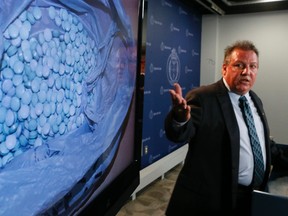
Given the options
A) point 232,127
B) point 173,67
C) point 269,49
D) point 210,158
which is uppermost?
point 269,49

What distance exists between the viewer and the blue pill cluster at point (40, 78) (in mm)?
476

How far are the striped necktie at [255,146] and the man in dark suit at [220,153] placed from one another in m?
0.02

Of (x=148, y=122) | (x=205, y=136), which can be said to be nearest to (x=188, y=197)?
(x=205, y=136)

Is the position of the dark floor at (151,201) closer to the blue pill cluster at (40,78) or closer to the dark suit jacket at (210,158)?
the dark suit jacket at (210,158)

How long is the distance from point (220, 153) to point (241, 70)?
0.54 m

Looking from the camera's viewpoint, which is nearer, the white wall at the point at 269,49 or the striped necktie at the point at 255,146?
the striped necktie at the point at 255,146

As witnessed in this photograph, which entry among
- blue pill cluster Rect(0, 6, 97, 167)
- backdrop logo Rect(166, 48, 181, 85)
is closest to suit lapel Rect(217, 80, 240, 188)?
blue pill cluster Rect(0, 6, 97, 167)

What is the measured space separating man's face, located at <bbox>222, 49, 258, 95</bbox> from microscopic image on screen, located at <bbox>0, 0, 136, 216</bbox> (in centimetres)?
113

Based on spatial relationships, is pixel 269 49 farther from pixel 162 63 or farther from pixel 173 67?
pixel 162 63

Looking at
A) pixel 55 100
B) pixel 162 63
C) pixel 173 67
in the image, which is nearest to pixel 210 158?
pixel 55 100

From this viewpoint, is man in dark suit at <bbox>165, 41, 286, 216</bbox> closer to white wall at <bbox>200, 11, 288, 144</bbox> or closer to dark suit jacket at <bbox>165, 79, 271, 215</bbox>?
dark suit jacket at <bbox>165, 79, 271, 215</bbox>

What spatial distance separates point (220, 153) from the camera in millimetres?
1748

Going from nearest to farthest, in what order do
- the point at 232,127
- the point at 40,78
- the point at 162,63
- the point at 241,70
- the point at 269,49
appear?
1. the point at 40,78
2. the point at 232,127
3. the point at 241,70
4. the point at 162,63
5. the point at 269,49

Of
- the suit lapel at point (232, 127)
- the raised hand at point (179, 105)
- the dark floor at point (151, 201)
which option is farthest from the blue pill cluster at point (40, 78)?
the dark floor at point (151, 201)
